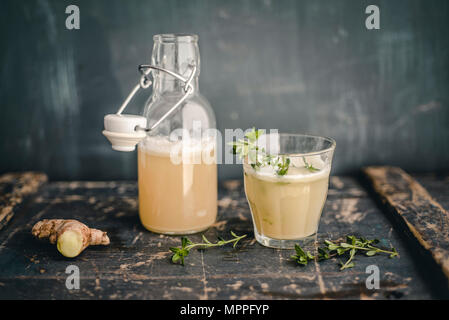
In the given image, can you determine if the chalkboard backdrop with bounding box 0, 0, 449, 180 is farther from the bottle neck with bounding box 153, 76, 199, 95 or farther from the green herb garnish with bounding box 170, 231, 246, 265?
the green herb garnish with bounding box 170, 231, 246, 265

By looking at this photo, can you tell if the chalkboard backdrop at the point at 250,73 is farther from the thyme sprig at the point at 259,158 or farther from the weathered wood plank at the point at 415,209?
the thyme sprig at the point at 259,158

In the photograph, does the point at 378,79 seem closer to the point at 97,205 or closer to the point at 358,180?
the point at 358,180

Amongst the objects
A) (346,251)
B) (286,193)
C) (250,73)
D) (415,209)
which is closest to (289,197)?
(286,193)

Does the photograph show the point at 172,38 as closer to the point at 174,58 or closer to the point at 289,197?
the point at 174,58

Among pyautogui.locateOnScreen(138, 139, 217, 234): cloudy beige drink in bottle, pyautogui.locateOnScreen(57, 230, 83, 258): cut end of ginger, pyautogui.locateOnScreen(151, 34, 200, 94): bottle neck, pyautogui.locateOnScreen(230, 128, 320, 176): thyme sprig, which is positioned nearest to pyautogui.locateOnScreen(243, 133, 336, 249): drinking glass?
pyautogui.locateOnScreen(230, 128, 320, 176): thyme sprig
